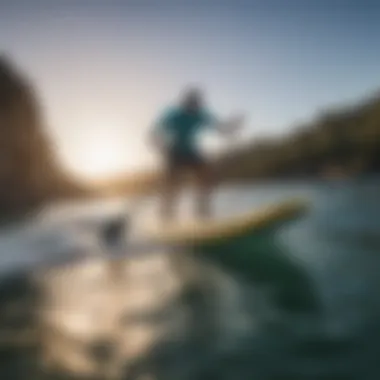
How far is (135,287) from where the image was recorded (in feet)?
4.55

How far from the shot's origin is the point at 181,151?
4.61ft

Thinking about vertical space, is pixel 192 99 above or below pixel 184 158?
above

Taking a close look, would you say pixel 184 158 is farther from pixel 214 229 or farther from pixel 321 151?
pixel 321 151

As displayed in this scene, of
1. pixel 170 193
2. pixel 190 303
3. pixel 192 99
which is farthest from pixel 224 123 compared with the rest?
pixel 190 303

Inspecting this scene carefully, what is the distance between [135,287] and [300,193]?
0.43 meters

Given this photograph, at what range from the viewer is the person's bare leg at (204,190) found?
140cm

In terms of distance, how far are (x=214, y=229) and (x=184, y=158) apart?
0.17 metres

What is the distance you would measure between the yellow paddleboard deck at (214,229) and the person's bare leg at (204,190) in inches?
0.9

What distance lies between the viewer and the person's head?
4.62 feet

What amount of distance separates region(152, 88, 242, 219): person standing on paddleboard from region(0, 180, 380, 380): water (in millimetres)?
39

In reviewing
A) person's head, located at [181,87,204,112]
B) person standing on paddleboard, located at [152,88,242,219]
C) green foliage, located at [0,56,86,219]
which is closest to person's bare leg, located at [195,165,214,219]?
person standing on paddleboard, located at [152,88,242,219]

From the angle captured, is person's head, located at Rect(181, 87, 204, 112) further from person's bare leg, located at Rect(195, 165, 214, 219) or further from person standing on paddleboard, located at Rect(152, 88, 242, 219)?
person's bare leg, located at Rect(195, 165, 214, 219)

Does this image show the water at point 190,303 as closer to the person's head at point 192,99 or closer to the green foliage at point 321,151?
the green foliage at point 321,151

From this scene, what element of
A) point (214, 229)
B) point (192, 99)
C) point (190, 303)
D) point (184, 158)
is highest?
point (192, 99)
